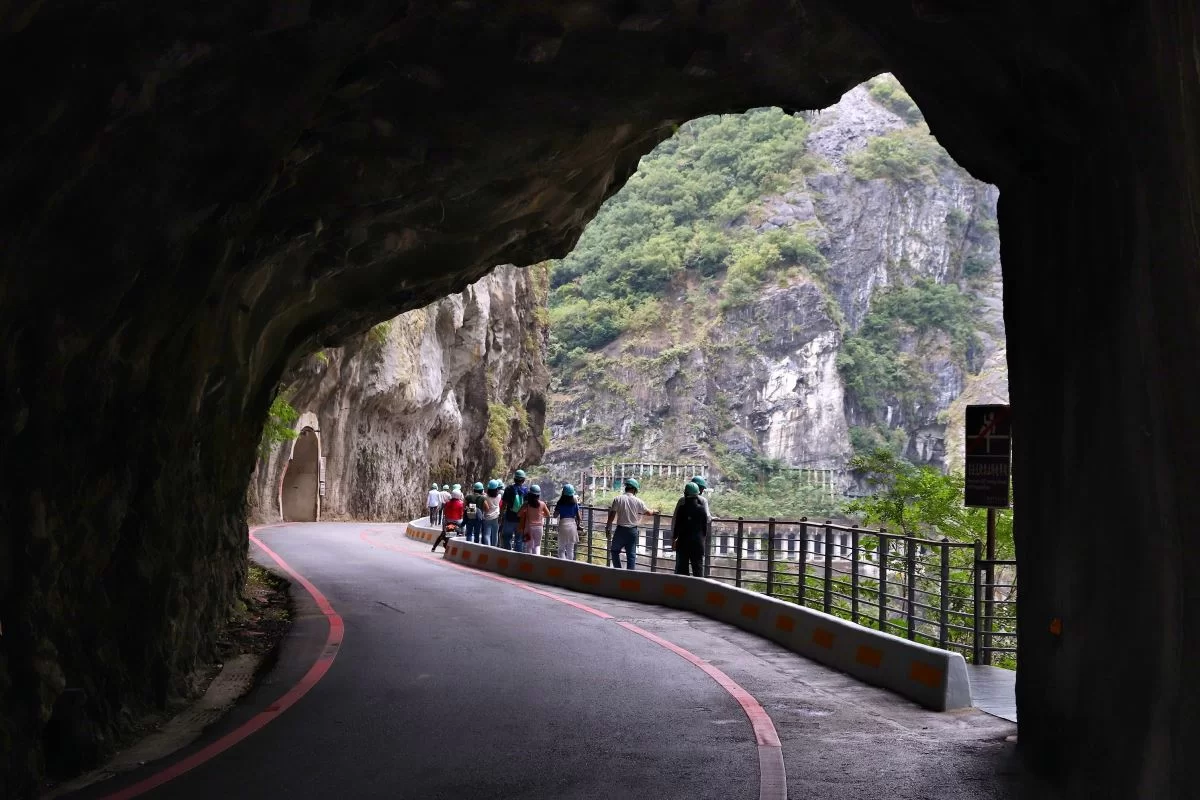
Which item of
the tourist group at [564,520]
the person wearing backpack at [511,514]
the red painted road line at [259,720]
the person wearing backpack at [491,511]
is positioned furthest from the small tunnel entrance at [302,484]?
the red painted road line at [259,720]

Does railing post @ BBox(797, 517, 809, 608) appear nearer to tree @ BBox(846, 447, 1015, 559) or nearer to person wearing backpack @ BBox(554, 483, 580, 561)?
person wearing backpack @ BBox(554, 483, 580, 561)

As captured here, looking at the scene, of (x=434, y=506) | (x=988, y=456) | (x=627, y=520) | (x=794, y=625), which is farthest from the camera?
(x=434, y=506)

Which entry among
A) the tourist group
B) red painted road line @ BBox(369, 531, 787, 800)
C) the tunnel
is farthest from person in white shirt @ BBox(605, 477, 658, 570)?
the tunnel

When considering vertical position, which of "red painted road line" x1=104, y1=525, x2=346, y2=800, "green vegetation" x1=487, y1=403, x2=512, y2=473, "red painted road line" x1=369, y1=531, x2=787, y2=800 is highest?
"green vegetation" x1=487, y1=403, x2=512, y2=473

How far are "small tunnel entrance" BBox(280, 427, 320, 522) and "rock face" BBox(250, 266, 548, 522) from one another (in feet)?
0.31

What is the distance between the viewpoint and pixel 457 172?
11.9 metres

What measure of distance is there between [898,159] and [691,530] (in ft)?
389

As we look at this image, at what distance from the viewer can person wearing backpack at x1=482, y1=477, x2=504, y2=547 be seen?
27236 millimetres

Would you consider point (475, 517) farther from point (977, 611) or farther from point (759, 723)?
point (759, 723)

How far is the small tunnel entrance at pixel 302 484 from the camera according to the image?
44.0 m

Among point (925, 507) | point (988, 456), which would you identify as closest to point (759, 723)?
point (988, 456)

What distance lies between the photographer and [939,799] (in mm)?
6863

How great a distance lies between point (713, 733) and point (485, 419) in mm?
47584

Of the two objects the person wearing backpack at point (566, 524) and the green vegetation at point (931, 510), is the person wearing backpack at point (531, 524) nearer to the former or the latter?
the person wearing backpack at point (566, 524)
